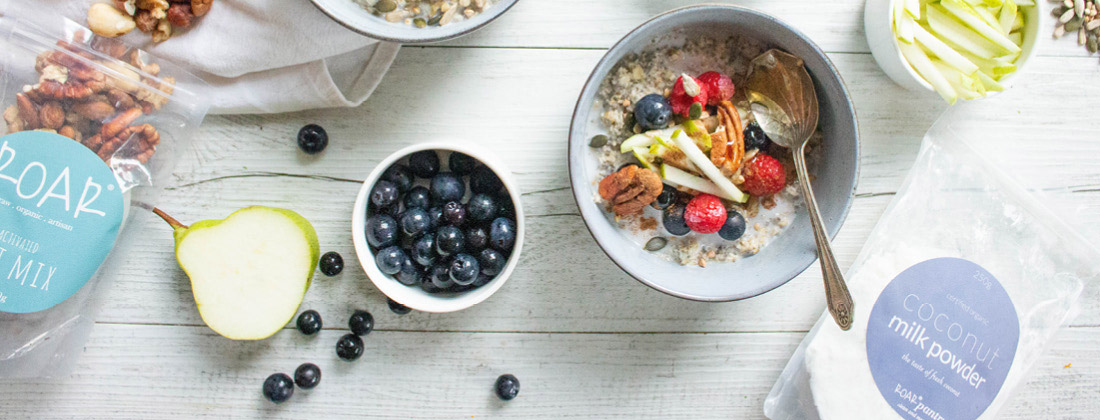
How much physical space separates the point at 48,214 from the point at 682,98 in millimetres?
847

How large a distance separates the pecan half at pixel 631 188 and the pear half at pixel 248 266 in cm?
42

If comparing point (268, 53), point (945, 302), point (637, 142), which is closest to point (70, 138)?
point (268, 53)

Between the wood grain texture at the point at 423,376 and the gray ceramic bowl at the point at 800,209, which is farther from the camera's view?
the wood grain texture at the point at 423,376

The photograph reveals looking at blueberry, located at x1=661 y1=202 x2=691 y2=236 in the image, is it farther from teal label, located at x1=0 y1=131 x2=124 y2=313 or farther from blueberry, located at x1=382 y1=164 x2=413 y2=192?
teal label, located at x1=0 y1=131 x2=124 y2=313

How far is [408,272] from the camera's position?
86cm

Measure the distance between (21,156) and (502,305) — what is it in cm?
66

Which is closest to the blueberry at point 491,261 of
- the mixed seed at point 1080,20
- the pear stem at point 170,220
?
the pear stem at point 170,220

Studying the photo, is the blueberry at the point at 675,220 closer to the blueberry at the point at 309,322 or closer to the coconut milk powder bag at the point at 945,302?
the coconut milk powder bag at the point at 945,302

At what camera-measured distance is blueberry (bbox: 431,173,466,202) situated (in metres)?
0.86

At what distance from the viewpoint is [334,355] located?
95 cm

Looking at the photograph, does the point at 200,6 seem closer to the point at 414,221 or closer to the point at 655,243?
the point at 414,221

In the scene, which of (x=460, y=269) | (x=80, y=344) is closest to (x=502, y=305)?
(x=460, y=269)

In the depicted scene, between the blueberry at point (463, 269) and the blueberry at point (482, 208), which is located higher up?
the blueberry at point (482, 208)

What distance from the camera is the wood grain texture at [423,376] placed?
950 millimetres
